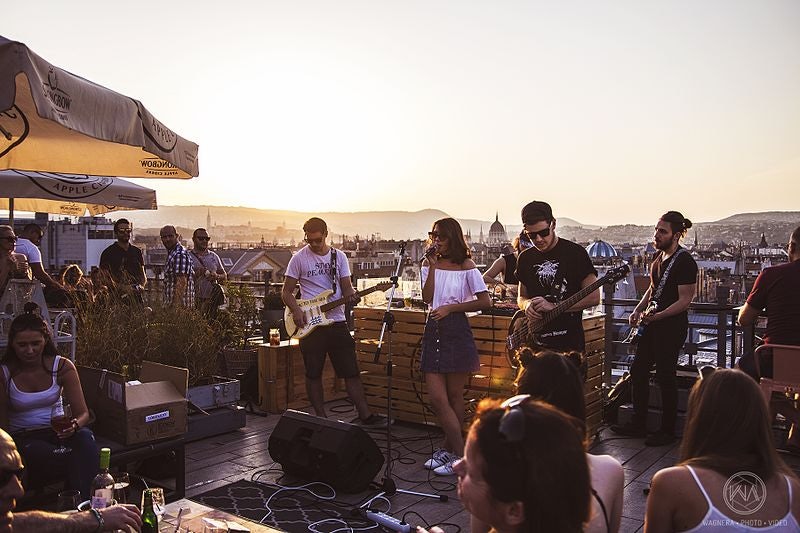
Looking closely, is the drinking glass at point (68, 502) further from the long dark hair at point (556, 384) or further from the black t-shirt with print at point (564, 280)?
the black t-shirt with print at point (564, 280)

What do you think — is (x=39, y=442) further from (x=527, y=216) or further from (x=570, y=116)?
(x=570, y=116)

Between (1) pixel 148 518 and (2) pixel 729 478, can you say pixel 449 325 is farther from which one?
(2) pixel 729 478

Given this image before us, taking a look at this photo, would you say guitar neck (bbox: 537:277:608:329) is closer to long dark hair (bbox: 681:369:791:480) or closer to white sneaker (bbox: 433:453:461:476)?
white sneaker (bbox: 433:453:461:476)

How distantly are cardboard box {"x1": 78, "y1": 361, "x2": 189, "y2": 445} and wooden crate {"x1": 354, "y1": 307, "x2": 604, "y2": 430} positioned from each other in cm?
166

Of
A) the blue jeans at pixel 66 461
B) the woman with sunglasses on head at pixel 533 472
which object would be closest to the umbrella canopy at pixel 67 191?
the blue jeans at pixel 66 461

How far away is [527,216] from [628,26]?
6486mm

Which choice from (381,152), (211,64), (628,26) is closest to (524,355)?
(628,26)

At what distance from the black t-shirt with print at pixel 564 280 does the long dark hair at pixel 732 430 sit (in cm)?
259

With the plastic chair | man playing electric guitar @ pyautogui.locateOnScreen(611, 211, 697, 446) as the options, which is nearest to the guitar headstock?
man playing electric guitar @ pyautogui.locateOnScreen(611, 211, 697, 446)

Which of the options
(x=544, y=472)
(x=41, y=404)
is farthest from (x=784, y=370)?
(x=41, y=404)

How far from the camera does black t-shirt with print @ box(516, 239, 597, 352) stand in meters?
4.68

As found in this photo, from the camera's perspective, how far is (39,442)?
3.86m

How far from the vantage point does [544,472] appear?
4.68 feet

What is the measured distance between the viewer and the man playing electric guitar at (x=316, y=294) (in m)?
5.79
